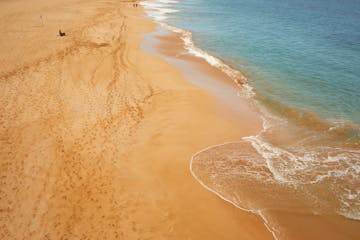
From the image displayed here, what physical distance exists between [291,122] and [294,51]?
14.5m

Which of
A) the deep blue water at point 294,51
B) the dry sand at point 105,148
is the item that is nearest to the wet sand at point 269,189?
the dry sand at point 105,148

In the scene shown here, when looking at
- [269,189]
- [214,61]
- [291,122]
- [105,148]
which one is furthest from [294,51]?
[105,148]

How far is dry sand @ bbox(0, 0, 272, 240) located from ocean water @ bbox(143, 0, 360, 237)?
1259 millimetres

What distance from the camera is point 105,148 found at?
1182 centimetres

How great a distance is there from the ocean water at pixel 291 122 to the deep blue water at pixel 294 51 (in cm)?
7

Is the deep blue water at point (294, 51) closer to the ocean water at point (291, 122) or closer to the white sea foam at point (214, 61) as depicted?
the ocean water at point (291, 122)

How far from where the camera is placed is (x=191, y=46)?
92.5 ft

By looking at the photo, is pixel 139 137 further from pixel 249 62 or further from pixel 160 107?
pixel 249 62

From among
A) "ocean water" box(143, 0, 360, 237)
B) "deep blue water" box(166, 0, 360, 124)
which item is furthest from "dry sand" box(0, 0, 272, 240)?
"deep blue water" box(166, 0, 360, 124)

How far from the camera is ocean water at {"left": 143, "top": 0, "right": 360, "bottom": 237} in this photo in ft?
32.6

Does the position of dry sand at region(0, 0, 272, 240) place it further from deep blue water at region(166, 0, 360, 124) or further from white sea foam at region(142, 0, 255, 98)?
deep blue water at region(166, 0, 360, 124)

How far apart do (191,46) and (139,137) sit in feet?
58.8

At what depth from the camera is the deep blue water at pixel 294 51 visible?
17562 mm

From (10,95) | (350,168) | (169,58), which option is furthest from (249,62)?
(10,95)
